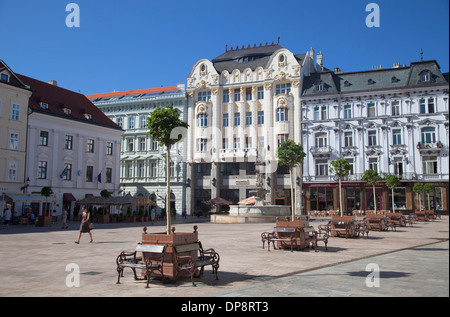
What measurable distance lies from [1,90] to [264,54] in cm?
3330

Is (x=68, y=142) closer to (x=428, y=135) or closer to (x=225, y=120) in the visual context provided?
(x=225, y=120)

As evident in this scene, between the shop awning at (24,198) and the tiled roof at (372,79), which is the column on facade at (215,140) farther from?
the shop awning at (24,198)

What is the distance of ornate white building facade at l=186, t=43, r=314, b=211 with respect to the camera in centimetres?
5200

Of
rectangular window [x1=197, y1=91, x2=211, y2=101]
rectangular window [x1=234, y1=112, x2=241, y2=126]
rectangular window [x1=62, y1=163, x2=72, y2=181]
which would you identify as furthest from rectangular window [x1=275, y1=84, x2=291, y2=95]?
rectangular window [x1=62, y1=163, x2=72, y2=181]

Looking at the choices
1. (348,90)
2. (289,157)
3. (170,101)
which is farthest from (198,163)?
(289,157)

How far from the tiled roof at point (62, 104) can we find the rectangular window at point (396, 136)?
32249mm

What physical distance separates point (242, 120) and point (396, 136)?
18.9 meters

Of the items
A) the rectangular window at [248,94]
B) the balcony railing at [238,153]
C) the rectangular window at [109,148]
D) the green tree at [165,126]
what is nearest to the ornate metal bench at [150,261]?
the green tree at [165,126]

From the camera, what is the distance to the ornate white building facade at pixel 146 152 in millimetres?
56344

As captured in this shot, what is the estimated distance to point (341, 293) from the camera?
709 cm

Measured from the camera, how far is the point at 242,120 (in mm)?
54500

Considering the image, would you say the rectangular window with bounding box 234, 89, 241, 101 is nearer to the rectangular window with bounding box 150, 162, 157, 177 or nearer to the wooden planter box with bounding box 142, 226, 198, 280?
the rectangular window with bounding box 150, 162, 157, 177
